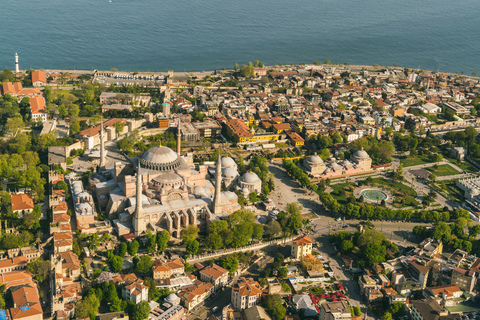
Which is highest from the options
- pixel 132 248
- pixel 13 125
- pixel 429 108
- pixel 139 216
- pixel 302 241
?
pixel 429 108

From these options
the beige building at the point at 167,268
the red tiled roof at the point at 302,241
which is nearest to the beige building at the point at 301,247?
the red tiled roof at the point at 302,241

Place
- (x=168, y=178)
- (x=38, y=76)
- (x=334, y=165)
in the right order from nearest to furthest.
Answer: (x=168, y=178)
(x=334, y=165)
(x=38, y=76)

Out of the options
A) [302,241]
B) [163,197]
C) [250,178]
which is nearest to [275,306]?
[302,241]

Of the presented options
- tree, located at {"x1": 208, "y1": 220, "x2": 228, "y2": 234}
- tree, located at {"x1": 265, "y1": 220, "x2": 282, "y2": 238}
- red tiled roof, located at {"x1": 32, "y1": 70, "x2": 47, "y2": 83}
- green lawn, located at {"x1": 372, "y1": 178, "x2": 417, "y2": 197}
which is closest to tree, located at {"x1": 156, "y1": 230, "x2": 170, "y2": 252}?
tree, located at {"x1": 208, "y1": 220, "x2": 228, "y2": 234}

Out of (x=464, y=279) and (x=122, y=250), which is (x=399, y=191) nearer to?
(x=464, y=279)

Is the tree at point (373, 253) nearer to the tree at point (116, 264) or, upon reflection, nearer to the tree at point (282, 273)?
the tree at point (282, 273)

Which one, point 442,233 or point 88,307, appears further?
point 442,233
